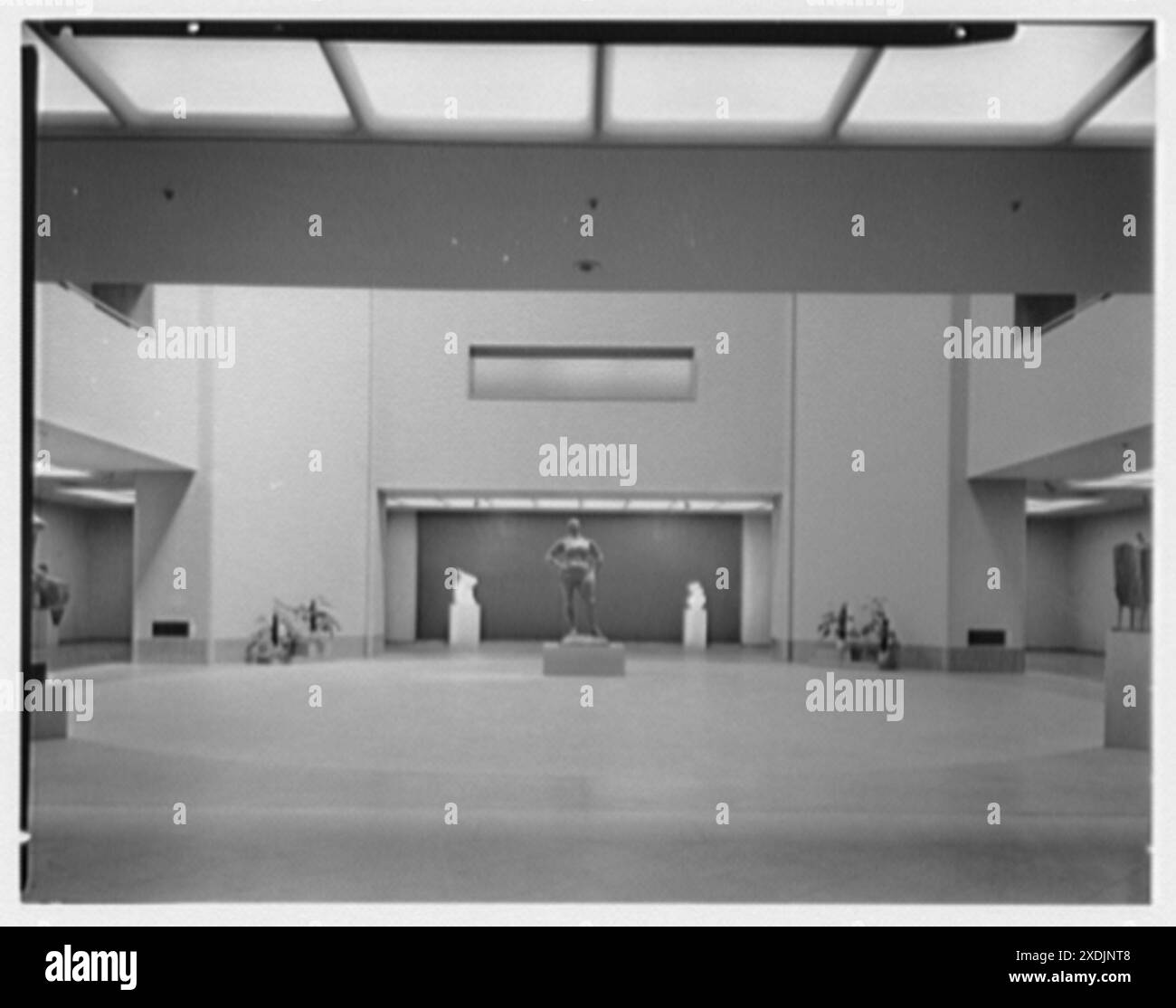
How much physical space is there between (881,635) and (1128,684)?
8.82m

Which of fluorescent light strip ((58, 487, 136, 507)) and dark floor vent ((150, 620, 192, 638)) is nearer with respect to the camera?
dark floor vent ((150, 620, 192, 638))

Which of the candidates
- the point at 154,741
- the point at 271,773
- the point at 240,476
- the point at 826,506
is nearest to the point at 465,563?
the point at 240,476

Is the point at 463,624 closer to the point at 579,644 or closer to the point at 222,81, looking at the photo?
the point at 579,644

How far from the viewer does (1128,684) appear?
31.8 ft

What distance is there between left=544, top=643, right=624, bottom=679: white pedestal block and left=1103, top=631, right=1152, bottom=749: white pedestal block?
7711 mm

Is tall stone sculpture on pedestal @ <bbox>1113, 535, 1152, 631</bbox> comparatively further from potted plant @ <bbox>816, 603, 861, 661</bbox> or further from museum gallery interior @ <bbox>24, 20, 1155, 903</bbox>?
potted plant @ <bbox>816, 603, 861, 661</bbox>

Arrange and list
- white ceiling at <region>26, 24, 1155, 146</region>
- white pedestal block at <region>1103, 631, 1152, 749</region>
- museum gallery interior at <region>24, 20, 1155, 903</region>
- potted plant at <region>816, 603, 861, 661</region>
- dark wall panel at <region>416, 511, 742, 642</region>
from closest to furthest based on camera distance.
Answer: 1. white ceiling at <region>26, 24, 1155, 146</region>
2. museum gallery interior at <region>24, 20, 1155, 903</region>
3. white pedestal block at <region>1103, 631, 1152, 749</region>
4. potted plant at <region>816, 603, 861, 661</region>
5. dark wall panel at <region>416, 511, 742, 642</region>

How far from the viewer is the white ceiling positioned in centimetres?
521

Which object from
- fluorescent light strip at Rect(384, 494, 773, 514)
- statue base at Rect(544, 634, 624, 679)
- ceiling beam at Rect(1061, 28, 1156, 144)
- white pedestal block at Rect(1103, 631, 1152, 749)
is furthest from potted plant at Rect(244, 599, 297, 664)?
ceiling beam at Rect(1061, 28, 1156, 144)

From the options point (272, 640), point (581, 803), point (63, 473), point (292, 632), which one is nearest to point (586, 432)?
point (292, 632)

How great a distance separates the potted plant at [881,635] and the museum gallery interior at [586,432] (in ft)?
0.28

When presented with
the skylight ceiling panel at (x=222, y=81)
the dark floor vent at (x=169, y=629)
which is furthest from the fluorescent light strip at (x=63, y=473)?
the skylight ceiling panel at (x=222, y=81)

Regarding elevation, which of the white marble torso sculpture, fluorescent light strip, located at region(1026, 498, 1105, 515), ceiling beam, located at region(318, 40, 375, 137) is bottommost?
the white marble torso sculpture
